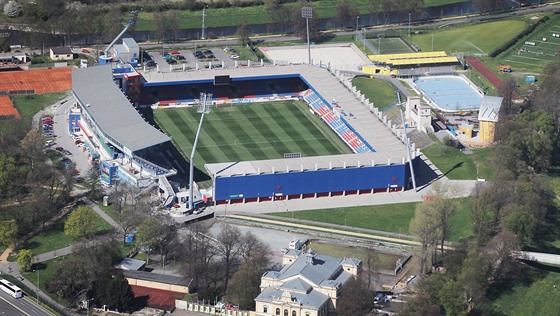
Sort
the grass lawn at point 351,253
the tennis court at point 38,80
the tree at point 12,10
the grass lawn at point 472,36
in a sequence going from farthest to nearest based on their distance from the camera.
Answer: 1. the tree at point 12,10
2. the grass lawn at point 472,36
3. the tennis court at point 38,80
4. the grass lawn at point 351,253

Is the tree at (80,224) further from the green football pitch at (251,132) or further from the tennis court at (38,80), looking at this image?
the tennis court at (38,80)

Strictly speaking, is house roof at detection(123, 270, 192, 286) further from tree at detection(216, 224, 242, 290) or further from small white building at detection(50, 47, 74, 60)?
small white building at detection(50, 47, 74, 60)

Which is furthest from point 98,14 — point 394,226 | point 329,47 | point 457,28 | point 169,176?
point 394,226

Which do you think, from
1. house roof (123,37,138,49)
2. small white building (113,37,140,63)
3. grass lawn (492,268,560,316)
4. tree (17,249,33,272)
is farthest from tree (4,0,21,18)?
grass lawn (492,268,560,316)

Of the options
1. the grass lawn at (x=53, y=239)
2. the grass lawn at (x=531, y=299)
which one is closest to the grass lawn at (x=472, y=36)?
the grass lawn at (x=531, y=299)

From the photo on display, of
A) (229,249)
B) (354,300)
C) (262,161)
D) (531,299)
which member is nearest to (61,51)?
(262,161)

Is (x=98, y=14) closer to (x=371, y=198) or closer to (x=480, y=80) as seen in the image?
(x=480, y=80)
